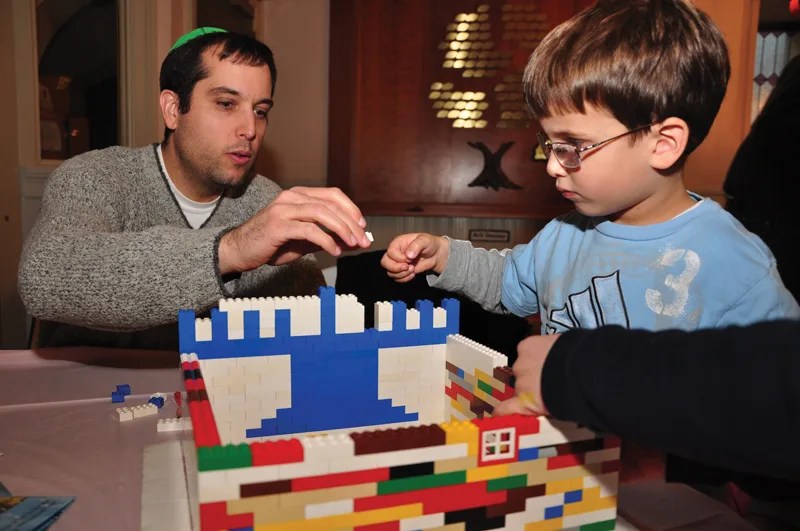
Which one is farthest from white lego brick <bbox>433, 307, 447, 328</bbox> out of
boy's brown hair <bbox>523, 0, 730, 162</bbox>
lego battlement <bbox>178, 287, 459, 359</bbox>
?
boy's brown hair <bbox>523, 0, 730, 162</bbox>

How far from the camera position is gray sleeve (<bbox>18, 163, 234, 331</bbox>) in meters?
0.90

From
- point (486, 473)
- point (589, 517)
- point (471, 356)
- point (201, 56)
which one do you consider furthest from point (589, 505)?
point (201, 56)

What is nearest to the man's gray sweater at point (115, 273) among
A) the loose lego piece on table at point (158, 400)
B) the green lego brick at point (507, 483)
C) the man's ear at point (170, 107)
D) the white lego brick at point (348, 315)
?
the loose lego piece on table at point (158, 400)

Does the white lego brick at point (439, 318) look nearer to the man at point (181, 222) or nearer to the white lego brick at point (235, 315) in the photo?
the man at point (181, 222)

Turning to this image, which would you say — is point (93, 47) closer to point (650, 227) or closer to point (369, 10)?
point (369, 10)

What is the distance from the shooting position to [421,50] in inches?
108

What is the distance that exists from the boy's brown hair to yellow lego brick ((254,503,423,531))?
0.56m

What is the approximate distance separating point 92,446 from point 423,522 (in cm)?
51

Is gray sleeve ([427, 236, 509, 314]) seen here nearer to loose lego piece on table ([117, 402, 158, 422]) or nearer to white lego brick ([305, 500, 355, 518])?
loose lego piece on table ([117, 402, 158, 422])

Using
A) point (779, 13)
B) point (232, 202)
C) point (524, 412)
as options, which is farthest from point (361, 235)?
point (779, 13)

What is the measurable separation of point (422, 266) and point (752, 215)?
2.58 feet

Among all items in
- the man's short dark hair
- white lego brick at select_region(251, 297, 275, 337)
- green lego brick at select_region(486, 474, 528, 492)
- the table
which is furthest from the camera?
the man's short dark hair

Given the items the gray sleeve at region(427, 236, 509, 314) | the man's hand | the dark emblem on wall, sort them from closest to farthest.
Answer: the man's hand
the gray sleeve at region(427, 236, 509, 314)
the dark emblem on wall

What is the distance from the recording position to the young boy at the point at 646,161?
30.9 inches
